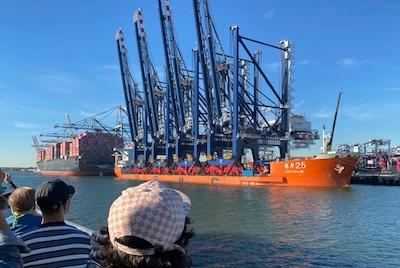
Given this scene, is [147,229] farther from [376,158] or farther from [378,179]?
[376,158]

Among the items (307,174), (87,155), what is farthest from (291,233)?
(87,155)

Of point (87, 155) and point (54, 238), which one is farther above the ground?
point (87, 155)

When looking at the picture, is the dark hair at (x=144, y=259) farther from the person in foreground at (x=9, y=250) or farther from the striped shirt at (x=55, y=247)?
the striped shirt at (x=55, y=247)

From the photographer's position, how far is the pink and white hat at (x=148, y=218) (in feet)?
7.85

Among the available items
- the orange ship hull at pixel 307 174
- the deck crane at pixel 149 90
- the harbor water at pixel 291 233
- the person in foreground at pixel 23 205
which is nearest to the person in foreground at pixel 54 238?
the person in foreground at pixel 23 205

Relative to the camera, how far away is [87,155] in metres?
120

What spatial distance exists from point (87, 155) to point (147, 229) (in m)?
121

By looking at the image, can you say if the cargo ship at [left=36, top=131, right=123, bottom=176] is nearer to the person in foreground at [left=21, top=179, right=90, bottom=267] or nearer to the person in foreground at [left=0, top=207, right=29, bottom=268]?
the person in foreground at [left=21, top=179, right=90, bottom=267]

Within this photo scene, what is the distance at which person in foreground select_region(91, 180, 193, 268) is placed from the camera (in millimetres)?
2396

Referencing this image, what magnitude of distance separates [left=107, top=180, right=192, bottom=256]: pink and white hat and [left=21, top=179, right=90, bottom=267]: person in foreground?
1.38 m

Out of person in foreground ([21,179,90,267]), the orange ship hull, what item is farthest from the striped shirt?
the orange ship hull

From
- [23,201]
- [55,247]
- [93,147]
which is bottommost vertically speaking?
[55,247]

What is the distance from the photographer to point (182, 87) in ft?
265

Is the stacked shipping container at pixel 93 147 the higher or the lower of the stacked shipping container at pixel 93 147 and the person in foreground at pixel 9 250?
the higher
